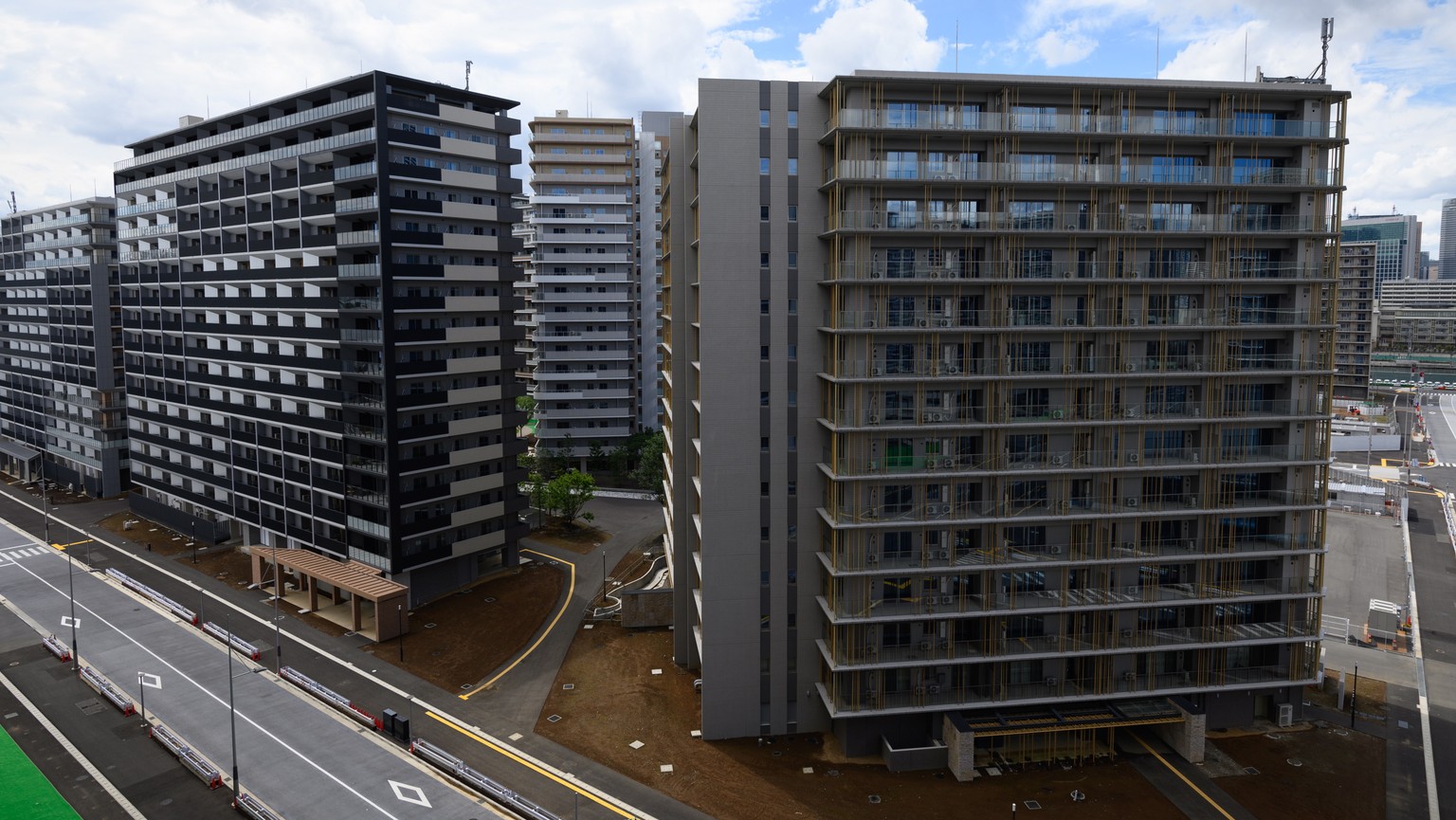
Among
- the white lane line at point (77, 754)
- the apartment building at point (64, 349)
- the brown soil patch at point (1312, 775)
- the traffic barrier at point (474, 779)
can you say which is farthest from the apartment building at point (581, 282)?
the brown soil patch at point (1312, 775)

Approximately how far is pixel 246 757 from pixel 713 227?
114 ft

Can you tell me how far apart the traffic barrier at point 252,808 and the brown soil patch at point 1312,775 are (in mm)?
42973

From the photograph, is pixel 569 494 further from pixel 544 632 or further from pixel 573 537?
pixel 544 632

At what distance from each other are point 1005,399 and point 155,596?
2451 inches

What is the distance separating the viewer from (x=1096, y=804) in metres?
36.1

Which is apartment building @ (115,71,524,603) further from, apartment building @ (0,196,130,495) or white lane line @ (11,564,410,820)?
apartment building @ (0,196,130,495)

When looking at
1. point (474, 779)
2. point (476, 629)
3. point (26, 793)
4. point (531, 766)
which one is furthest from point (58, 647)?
point (531, 766)

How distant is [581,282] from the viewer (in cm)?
10056

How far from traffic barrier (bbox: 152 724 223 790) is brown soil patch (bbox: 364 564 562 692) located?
1165 cm

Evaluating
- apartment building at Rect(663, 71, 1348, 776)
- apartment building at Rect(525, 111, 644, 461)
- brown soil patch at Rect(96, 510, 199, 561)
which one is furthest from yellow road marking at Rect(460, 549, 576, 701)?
apartment building at Rect(525, 111, 644, 461)

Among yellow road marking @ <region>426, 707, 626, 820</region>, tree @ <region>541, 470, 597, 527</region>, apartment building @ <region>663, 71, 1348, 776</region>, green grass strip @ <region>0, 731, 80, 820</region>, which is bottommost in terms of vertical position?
green grass strip @ <region>0, 731, 80, 820</region>

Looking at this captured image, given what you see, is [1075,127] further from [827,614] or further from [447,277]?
[447,277]

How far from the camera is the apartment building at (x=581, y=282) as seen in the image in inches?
3964

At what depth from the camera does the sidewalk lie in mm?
37062
